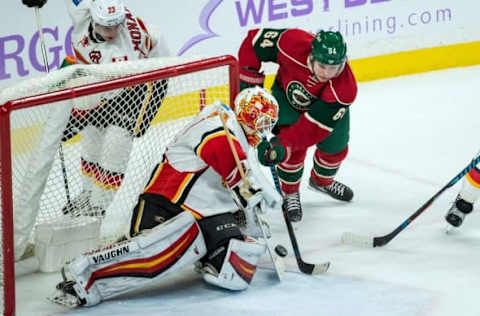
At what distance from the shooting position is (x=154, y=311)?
3475 millimetres

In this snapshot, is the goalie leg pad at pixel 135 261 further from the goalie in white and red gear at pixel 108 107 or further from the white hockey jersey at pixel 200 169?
the goalie in white and red gear at pixel 108 107

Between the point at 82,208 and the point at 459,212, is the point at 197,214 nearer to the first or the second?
the point at 82,208

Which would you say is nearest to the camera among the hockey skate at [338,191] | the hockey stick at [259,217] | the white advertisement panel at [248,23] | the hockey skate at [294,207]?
the hockey stick at [259,217]

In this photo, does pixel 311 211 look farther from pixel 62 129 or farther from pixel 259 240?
pixel 62 129

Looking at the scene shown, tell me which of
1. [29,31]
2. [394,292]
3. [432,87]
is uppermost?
[29,31]

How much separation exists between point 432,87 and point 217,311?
313cm

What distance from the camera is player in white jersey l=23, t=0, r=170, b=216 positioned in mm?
3830

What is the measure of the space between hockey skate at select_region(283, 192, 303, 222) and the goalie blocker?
746mm

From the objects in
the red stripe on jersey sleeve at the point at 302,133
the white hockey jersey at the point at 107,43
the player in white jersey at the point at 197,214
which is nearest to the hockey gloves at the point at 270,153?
the player in white jersey at the point at 197,214

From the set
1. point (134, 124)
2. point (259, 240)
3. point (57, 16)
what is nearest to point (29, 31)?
point (57, 16)

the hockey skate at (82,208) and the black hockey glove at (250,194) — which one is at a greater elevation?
the black hockey glove at (250,194)

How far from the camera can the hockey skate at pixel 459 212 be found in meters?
4.14

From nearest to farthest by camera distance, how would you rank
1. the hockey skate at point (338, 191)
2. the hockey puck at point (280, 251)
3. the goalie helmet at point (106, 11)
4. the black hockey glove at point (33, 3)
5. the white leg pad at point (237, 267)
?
1. the white leg pad at point (237, 267)
2. the hockey puck at point (280, 251)
3. the goalie helmet at point (106, 11)
4. the black hockey glove at point (33, 3)
5. the hockey skate at point (338, 191)

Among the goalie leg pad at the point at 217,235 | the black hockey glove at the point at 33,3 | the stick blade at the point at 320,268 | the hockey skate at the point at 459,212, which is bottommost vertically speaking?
the hockey skate at the point at 459,212
